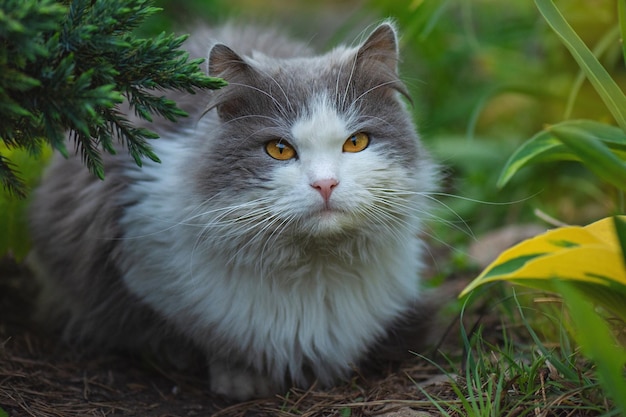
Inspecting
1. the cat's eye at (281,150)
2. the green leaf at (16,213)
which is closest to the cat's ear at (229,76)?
the cat's eye at (281,150)

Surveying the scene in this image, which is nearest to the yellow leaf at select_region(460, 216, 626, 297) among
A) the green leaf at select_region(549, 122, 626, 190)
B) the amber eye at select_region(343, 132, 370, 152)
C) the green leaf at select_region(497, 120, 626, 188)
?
the green leaf at select_region(549, 122, 626, 190)

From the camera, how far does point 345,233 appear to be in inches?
75.1

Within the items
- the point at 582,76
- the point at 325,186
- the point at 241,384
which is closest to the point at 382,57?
the point at 325,186

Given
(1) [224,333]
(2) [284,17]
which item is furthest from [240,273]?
(2) [284,17]

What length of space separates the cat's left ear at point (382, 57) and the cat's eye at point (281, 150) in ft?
1.13

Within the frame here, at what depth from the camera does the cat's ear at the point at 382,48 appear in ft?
6.63

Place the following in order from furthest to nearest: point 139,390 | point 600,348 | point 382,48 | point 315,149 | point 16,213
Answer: point 16,213 → point 139,390 → point 382,48 → point 315,149 → point 600,348

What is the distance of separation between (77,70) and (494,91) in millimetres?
1838

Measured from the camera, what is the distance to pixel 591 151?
1.45 metres

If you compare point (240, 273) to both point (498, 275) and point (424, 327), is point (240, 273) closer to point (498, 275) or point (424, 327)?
point (424, 327)

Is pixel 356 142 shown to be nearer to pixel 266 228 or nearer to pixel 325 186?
pixel 325 186

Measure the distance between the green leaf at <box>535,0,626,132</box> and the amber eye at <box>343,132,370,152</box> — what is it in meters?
0.56

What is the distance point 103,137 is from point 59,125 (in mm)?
101

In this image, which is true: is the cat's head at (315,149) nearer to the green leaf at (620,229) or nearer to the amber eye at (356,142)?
the amber eye at (356,142)
